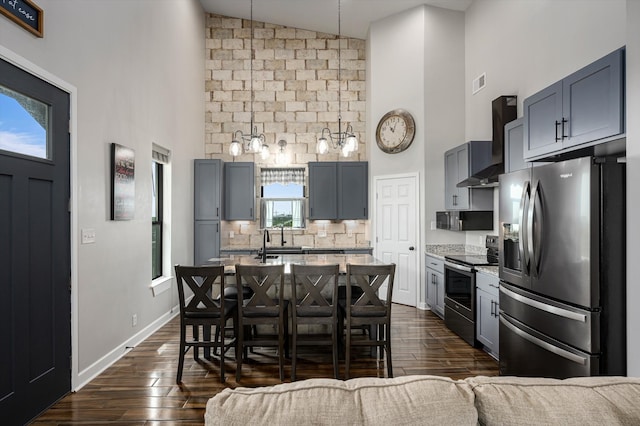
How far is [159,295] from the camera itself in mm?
4949

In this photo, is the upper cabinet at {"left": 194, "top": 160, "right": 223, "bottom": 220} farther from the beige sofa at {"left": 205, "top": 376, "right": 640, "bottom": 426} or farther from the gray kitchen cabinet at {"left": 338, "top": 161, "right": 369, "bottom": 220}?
the beige sofa at {"left": 205, "top": 376, "right": 640, "bottom": 426}

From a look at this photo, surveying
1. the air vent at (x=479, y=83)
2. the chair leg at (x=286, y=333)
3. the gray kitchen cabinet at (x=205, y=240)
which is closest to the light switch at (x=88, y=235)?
the chair leg at (x=286, y=333)

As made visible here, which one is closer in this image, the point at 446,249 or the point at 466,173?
the point at 466,173

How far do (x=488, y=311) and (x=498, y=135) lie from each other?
191 centimetres

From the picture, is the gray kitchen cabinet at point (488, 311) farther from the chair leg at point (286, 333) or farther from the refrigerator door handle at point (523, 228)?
the chair leg at point (286, 333)

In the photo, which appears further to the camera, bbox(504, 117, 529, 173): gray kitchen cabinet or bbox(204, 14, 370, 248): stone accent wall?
bbox(204, 14, 370, 248): stone accent wall

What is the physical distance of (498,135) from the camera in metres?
4.32

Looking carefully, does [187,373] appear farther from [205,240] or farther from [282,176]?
[282,176]

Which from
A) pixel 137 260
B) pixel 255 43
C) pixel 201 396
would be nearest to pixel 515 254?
pixel 201 396

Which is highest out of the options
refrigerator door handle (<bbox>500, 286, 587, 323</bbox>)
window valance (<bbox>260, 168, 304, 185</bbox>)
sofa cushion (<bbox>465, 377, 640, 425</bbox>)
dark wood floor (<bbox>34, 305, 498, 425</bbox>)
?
window valance (<bbox>260, 168, 304, 185</bbox>)

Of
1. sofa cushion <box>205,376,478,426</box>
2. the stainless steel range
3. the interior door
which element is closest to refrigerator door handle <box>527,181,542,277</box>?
the stainless steel range

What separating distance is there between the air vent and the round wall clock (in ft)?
3.17

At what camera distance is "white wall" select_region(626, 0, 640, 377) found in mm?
2107

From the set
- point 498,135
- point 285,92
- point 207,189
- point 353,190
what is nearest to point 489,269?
point 498,135
